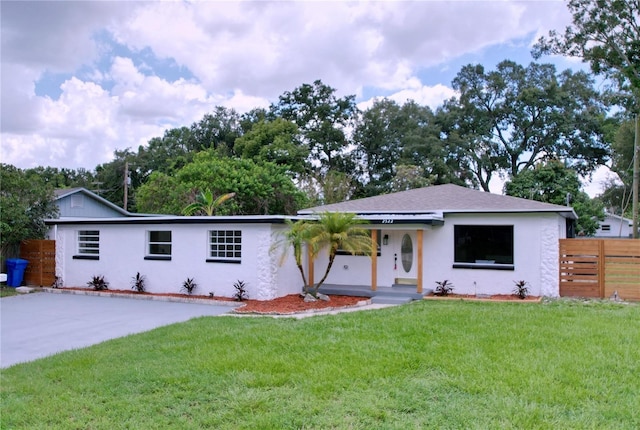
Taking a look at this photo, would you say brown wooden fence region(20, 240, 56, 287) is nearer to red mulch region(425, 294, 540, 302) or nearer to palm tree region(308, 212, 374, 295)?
palm tree region(308, 212, 374, 295)

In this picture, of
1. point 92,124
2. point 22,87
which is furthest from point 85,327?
point 92,124

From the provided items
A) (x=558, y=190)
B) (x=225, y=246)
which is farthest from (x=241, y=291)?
(x=558, y=190)

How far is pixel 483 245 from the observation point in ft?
45.1

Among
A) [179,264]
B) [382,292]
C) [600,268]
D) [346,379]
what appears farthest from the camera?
[179,264]

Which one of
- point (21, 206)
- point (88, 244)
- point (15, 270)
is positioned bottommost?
point (15, 270)

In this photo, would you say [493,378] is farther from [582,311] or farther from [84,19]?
[84,19]

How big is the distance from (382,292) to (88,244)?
387 inches

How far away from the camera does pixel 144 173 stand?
47531mm

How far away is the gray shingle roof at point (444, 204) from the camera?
1353cm

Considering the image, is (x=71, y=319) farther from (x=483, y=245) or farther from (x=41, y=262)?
(x=483, y=245)

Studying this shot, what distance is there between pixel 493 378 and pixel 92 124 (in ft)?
66.2

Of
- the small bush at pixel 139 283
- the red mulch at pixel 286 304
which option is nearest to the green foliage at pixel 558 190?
the red mulch at pixel 286 304

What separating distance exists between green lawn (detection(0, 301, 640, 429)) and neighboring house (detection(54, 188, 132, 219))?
63.8ft

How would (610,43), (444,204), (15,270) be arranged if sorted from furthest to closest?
1. (610,43)
2. (15,270)
3. (444,204)
